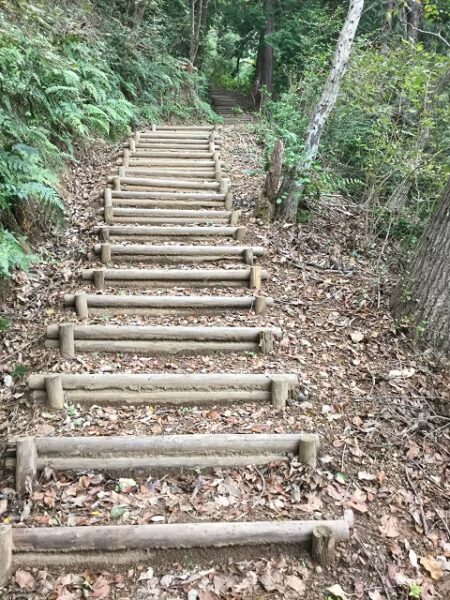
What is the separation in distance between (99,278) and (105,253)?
68cm

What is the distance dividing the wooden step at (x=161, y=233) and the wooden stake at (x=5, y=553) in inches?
187

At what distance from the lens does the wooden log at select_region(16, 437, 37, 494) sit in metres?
3.76

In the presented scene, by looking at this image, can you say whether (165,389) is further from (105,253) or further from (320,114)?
(320,114)

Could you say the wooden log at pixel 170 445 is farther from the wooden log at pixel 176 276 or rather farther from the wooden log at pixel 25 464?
the wooden log at pixel 176 276

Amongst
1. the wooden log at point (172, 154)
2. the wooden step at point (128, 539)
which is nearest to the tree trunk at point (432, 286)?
the wooden step at point (128, 539)

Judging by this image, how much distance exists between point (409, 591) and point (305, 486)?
1.03m

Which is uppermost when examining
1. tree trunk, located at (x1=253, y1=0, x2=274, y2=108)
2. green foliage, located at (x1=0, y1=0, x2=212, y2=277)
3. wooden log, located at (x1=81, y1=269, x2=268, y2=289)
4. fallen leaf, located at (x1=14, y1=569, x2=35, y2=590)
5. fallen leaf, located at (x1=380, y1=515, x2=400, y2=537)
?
tree trunk, located at (x1=253, y1=0, x2=274, y2=108)

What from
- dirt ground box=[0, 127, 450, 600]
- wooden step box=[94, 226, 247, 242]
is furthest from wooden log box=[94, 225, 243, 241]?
dirt ground box=[0, 127, 450, 600]

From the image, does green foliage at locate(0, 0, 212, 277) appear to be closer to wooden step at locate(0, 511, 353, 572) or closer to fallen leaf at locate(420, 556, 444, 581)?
wooden step at locate(0, 511, 353, 572)

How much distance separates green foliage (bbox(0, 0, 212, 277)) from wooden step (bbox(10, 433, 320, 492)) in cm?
223

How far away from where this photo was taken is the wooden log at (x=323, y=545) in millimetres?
3340

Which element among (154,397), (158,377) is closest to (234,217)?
(158,377)

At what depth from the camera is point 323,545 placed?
3.35m

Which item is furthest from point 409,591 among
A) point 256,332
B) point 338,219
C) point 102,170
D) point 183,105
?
point 183,105
